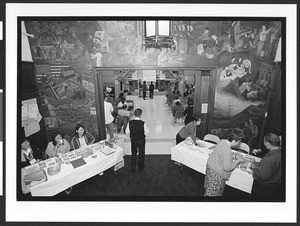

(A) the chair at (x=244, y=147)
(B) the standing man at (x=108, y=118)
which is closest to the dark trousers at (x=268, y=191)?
(A) the chair at (x=244, y=147)

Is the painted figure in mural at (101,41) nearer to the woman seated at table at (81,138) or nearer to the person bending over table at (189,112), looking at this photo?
the woman seated at table at (81,138)

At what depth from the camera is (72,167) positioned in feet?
7.32

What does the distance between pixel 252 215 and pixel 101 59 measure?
9.93 feet

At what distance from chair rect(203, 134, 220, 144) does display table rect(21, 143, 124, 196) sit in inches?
53.8

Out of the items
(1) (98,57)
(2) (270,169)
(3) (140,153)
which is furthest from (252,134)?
(1) (98,57)

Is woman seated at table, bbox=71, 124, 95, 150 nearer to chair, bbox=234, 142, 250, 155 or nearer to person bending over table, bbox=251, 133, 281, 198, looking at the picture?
chair, bbox=234, 142, 250, 155

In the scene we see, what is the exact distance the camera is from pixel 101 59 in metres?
2.37

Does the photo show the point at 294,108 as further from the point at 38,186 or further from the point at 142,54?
the point at 38,186

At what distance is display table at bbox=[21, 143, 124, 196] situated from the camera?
2.06m

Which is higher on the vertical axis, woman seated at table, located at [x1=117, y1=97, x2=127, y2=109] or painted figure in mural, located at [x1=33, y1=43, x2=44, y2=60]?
painted figure in mural, located at [x1=33, y1=43, x2=44, y2=60]

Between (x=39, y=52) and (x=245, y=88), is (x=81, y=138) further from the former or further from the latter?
(x=245, y=88)

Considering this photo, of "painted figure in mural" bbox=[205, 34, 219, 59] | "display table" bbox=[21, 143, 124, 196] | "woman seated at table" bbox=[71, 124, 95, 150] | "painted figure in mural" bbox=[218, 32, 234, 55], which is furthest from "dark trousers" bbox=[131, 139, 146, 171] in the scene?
"painted figure in mural" bbox=[218, 32, 234, 55]

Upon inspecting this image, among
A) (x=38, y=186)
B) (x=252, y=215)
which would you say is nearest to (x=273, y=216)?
(x=252, y=215)

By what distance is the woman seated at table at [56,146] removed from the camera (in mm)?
2447
